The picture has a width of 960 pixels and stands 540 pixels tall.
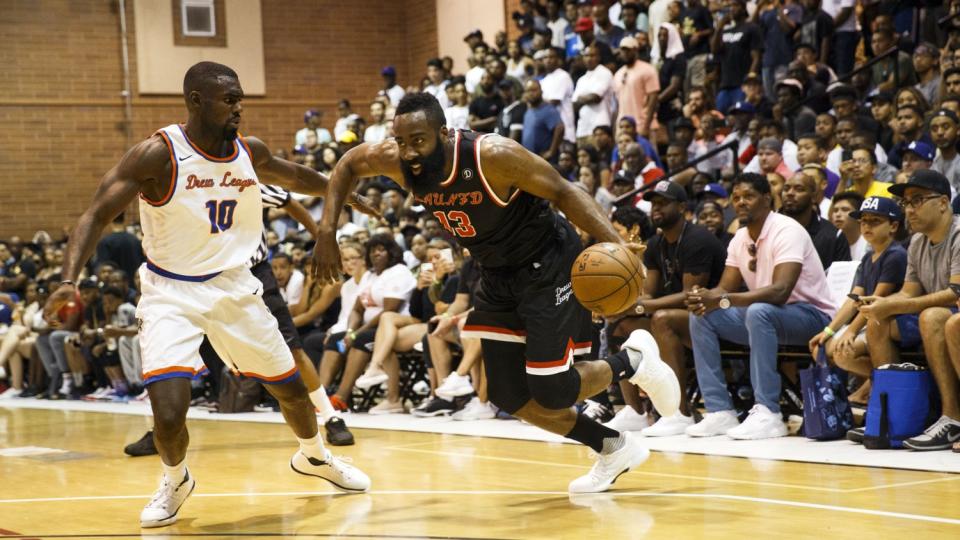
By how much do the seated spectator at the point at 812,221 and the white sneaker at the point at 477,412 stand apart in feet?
→ 9.07

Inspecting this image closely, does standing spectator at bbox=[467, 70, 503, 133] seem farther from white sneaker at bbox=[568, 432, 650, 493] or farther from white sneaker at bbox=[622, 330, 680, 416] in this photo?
white sneaker at bbox=[568, 432, 650, 493]

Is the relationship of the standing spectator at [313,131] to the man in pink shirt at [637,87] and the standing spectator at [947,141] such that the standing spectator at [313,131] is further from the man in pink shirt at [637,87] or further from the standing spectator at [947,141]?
the standing spectator at [947,141]

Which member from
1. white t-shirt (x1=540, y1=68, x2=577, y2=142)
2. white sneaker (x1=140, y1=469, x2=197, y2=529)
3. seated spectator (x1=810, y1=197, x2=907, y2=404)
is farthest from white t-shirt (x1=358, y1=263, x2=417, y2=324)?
white sneaker (x1=140, y1=469, x2=197, y2=529)

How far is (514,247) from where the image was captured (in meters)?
5.32

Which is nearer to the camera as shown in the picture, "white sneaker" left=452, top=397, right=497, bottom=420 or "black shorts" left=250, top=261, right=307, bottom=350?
"black shorts" left=250, top=261, right=307, bottom=350

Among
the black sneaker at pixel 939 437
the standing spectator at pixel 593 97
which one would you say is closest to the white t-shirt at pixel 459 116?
the standing spectator at pixel 593 97

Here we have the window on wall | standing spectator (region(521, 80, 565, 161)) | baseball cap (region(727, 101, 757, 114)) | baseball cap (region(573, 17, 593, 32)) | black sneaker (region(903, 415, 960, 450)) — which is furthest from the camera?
the window on wall

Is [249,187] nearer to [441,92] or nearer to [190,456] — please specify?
[190,456]

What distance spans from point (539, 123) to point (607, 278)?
9.59 metres

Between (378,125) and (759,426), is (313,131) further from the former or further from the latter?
(759,426)

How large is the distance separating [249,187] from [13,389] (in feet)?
34.9

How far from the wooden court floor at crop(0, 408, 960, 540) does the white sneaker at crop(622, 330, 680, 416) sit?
0.40 meters

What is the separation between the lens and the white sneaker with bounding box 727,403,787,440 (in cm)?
727

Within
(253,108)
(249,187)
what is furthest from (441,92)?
(249,187)
